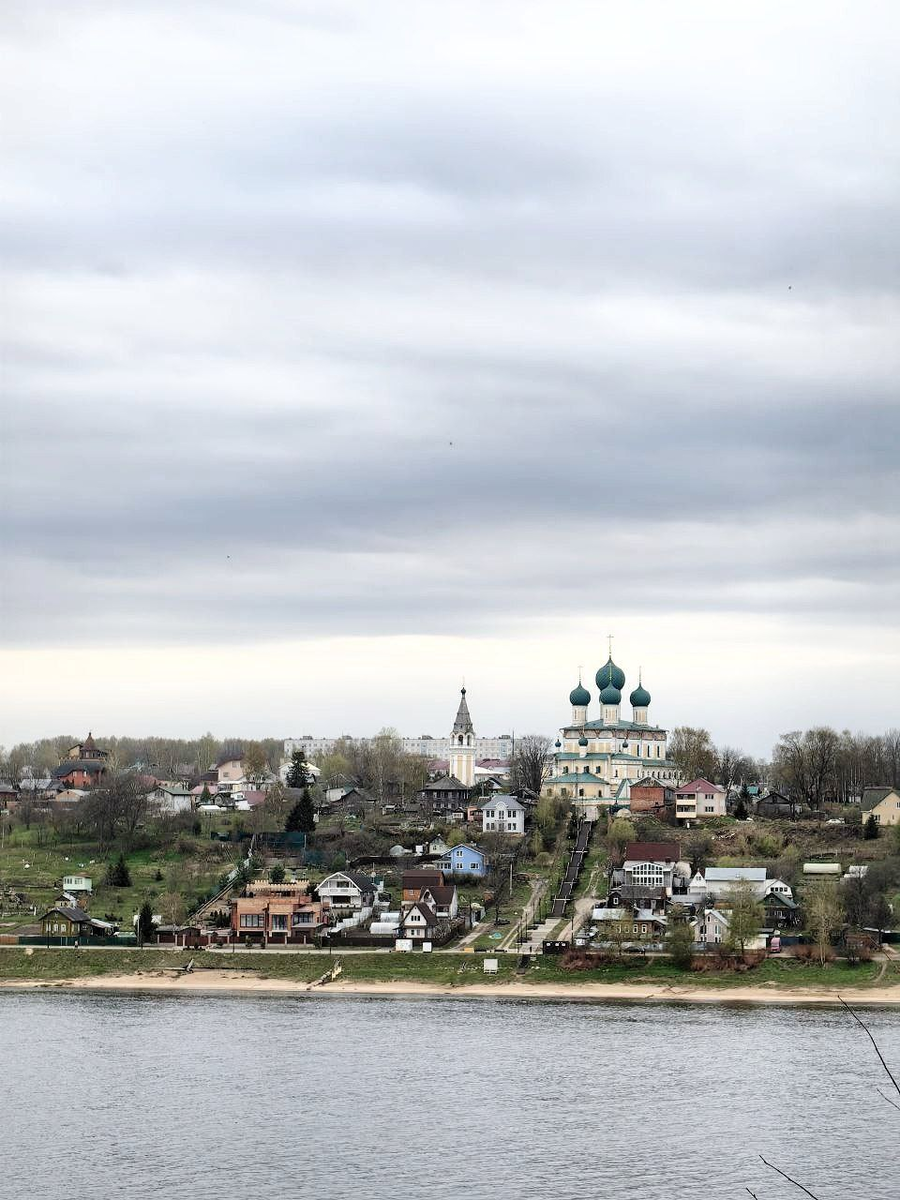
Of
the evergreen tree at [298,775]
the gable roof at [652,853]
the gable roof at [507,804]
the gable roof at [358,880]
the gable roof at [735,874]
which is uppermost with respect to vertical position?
the evergreen tree at [298,775]

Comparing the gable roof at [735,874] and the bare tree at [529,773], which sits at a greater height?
the bare tree at [529,773]

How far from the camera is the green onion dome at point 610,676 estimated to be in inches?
5531

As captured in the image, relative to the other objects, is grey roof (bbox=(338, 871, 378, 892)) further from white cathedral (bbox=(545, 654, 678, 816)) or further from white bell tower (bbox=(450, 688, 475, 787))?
white bell tower (bbox=(450, 688, 475, 787))

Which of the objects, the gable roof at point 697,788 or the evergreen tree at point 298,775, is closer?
the gable roof at point 697,788

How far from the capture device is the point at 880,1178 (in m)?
43.0

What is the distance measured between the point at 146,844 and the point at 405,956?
33236 mm

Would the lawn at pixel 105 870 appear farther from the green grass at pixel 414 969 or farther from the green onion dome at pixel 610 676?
the green onion dome at pixel 610 676

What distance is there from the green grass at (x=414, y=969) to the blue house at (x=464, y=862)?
771 inches

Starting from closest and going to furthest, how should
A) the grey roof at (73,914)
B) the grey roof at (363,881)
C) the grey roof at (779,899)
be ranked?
the grey roof at (73,914) < the grey roof at (779,899) < the grey roof at (363,881)

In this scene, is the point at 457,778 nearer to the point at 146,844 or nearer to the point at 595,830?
the point at 595,830

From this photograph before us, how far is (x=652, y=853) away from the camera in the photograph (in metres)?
98.0

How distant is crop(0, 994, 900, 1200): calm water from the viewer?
42.9 metres

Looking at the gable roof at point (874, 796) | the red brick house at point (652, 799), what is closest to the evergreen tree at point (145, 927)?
the red brick house at point (652, 799)

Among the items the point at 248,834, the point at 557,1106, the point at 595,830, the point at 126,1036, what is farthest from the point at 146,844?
the point at 557,1106
